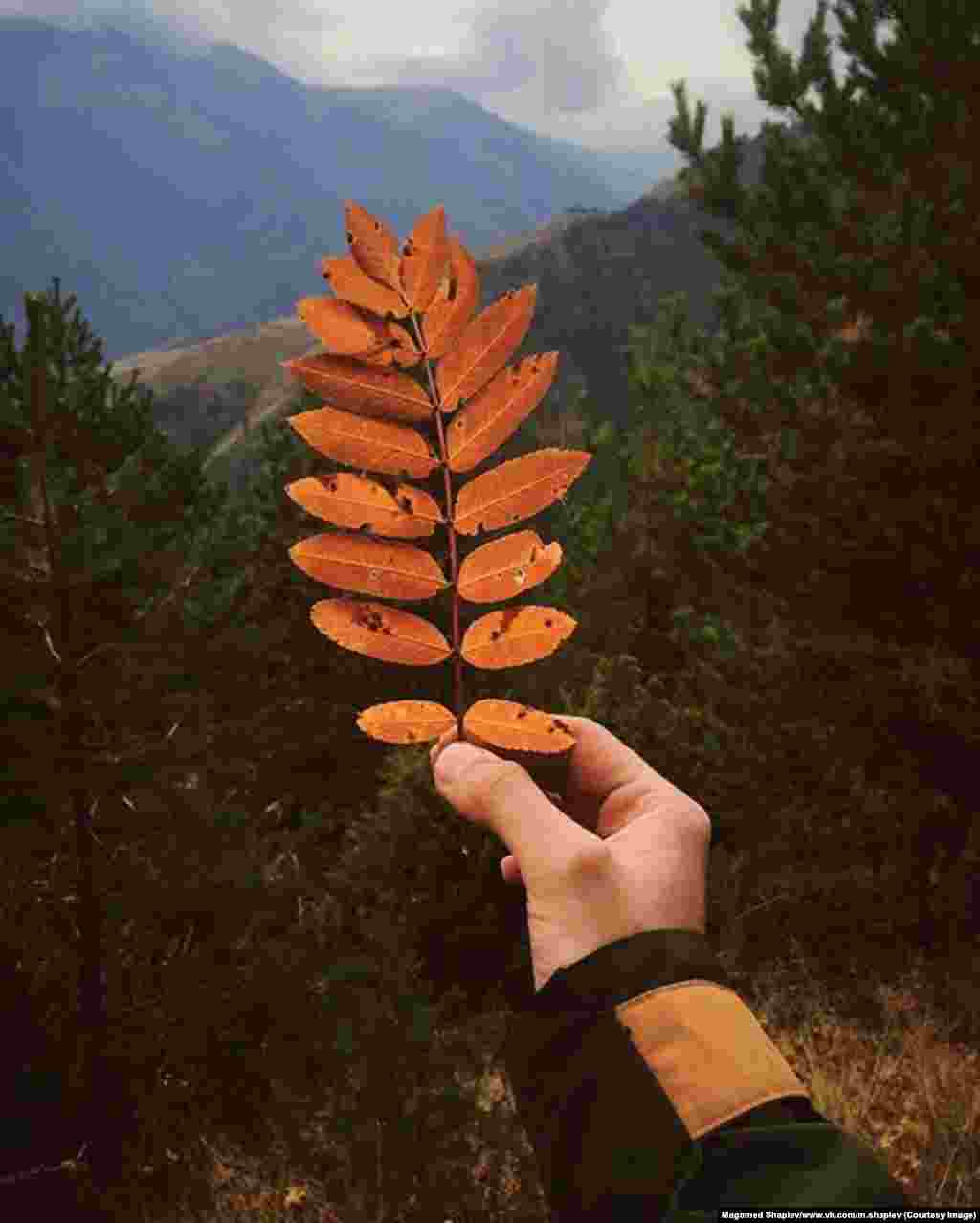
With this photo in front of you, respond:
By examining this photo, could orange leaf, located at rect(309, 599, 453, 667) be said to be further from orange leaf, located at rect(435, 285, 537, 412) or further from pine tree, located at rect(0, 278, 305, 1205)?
pine tree, located at rect(0, 278, 305, 1205)

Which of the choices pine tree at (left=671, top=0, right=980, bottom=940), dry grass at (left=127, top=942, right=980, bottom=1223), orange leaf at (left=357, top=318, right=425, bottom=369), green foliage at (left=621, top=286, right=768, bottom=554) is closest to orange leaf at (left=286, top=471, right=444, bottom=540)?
orange leaf at (left=357, top=318, right=425, bottom=369)

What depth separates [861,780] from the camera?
4.55 metres

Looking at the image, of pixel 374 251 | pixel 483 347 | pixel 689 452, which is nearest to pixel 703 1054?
pixel 483 347

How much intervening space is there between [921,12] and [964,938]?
5588 millimetres

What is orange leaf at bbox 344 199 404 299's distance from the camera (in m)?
0.86

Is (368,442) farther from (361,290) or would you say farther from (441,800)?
(441,800)

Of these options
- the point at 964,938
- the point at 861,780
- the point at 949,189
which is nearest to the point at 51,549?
the point at 861,780

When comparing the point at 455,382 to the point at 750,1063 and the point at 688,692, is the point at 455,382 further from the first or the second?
the point at 688,692

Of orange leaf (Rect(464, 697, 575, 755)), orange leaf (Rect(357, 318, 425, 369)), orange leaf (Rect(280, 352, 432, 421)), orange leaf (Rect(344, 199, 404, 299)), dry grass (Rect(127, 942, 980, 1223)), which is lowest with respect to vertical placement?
dry grass (Rect(127, 942, 980, 1223))

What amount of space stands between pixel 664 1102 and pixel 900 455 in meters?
4.19

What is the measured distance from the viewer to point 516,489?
0.90 meters

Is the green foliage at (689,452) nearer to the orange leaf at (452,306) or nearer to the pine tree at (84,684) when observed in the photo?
the pine tree at (84,684)

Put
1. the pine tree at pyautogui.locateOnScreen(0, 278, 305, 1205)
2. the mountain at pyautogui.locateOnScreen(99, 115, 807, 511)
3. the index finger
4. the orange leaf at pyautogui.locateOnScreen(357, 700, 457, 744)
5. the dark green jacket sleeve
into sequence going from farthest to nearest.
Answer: the mountain at pyautogui.locateOnScreen(99, 115, 807, 511) < the pine tree at pyautogui.locateOnScreen(0, 278, 305, 1205) < the index finger < the orange leaf at pyautogui.locateOnScreen(357, 700, 457, 744) < the dark green jacket sleeve

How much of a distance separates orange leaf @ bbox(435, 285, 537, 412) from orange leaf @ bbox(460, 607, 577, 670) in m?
0.24
